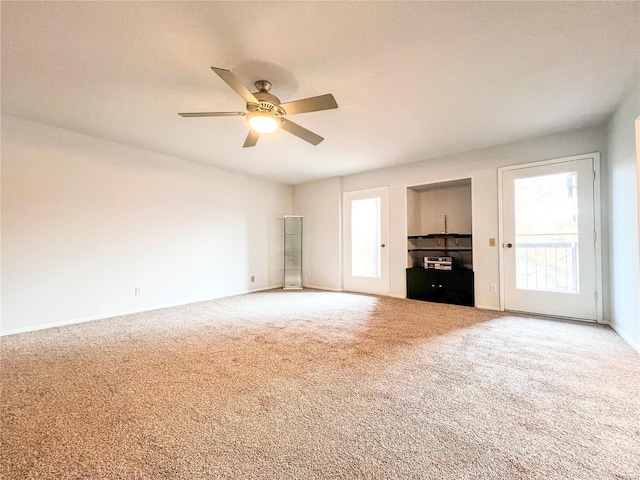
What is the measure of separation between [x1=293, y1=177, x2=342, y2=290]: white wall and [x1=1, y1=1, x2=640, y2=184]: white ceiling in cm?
235

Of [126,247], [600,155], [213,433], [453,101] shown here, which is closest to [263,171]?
[126,247]

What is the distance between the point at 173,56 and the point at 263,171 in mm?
3151

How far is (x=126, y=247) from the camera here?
379 centimetres

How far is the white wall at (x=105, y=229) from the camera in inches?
118

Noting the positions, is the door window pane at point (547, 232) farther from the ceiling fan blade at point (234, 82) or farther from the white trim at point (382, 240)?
the ceiling fan blade at point (234, 82)

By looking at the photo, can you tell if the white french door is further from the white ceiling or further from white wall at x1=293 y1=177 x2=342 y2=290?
the white ceiling

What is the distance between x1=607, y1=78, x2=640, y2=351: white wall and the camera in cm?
242

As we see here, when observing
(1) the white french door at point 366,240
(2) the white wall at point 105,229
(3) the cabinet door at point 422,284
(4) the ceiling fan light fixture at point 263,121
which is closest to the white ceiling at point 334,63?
(4) the ceiling fan light fixture at point 263,121

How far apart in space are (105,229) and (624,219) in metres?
Answer: 6.02

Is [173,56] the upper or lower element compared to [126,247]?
upper

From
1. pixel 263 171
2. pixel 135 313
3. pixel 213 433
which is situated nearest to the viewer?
pixel 213 433

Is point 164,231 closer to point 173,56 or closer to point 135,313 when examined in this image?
point 135,313

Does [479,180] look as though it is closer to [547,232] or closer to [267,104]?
[547,232]

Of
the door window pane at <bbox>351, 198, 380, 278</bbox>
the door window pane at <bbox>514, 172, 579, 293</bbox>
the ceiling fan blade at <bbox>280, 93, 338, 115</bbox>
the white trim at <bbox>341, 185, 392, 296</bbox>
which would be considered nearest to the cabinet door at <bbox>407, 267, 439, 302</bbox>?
the white trim at <bbox>341, 185, 392, 296</bbox>
